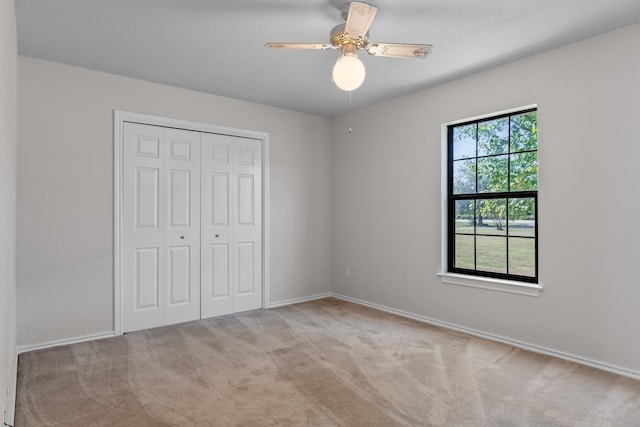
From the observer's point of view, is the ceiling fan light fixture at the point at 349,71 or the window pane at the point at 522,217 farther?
the window pane at the point at 522,217

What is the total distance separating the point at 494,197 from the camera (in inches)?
145

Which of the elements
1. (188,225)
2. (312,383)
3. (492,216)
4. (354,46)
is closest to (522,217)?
(492,216)

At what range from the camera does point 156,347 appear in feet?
11.2

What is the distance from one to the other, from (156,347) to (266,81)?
2730mm

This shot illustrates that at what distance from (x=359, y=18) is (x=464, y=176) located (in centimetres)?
226

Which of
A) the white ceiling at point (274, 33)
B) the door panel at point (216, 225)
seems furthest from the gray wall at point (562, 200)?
the door panel at point (216, 225)

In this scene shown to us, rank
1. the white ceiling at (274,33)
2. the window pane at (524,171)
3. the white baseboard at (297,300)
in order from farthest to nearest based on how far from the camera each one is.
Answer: the white baseboard at (297,300) → the window pane at (524,171) → the white ceiling at (274,33)

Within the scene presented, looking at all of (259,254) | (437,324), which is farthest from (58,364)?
(437,324)

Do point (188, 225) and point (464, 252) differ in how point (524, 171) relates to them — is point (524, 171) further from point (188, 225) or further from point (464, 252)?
point (188, 225)

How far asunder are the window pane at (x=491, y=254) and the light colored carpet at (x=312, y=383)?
694 millimetres

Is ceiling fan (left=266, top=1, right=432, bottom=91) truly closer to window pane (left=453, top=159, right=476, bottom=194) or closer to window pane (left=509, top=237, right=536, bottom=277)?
window pane (left=453, top=159, right=476, bottom=194)

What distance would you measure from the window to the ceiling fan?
1529mm

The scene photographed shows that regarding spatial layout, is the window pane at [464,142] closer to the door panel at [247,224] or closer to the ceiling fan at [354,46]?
the ceiling fan at [354,46]

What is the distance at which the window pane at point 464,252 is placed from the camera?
12.8 ft
